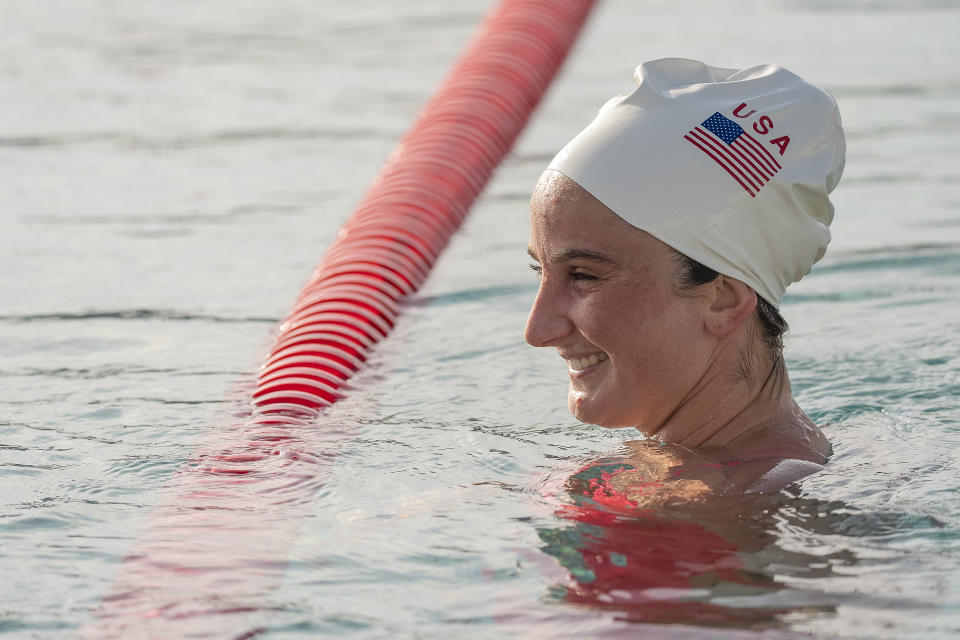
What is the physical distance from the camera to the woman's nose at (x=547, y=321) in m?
3.52

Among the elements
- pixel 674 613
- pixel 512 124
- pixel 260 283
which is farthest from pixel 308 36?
pixel 674 613

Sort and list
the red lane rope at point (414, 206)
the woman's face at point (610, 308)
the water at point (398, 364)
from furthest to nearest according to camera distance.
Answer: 1. the red lane rope at point (414, 206)
2. the woman's face at point (610, 308)
3. the water at point (398, 364)

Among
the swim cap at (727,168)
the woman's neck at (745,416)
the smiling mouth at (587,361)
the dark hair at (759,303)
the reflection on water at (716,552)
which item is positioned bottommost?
the reflection on water at (716,552)

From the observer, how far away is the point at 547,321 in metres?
3.52

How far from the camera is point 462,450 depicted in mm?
4254

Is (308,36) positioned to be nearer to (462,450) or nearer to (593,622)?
(462,450)

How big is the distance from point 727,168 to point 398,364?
6.59 feet

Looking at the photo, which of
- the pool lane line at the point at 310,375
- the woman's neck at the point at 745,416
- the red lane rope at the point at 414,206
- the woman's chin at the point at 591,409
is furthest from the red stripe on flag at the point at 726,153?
the red lane rope at the point at 414,206

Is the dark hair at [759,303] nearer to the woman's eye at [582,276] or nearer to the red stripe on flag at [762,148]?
the woman's eye at [582,276]

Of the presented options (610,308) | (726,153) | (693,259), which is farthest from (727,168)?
(610,308)

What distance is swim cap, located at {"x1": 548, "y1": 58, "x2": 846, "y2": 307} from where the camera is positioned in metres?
3.49

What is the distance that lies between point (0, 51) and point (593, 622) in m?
8.76

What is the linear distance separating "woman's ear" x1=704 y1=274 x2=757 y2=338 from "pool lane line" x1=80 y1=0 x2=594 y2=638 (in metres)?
1.16

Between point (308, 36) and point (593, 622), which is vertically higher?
point (308, 36)
